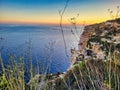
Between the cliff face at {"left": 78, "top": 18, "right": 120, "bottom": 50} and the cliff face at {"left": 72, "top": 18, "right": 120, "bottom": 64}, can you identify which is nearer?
the cliff face at {"left": 72, "top": 18, "right": 120, "bottom": 64}

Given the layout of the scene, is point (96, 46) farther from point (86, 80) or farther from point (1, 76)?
point (1, 76)

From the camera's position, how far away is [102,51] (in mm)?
7883

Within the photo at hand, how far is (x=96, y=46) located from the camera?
807cm

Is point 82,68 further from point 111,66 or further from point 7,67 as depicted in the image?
point 7,67

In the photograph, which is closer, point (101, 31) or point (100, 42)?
point (100, 42)

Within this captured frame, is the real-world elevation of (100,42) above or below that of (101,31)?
below

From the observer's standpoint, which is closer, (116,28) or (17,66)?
(17,66)

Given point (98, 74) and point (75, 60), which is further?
point (75, 60)

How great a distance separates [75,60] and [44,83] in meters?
0.61

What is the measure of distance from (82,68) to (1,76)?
118cm

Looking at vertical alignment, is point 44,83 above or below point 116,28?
below

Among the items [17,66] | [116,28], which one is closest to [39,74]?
[17,66]

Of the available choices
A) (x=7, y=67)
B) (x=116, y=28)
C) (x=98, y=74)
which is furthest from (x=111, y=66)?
(x=7, y=67)

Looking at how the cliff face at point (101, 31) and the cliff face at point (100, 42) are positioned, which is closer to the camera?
the cliff face at point (100, 42)
